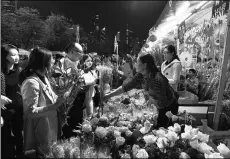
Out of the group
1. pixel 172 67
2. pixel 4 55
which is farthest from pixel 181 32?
pixel 4 55

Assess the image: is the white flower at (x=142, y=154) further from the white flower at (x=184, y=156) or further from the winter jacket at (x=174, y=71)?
the winter jacket at (x=174, y=71)

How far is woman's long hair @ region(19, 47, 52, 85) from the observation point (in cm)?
180

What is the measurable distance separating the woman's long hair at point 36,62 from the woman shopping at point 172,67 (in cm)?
171

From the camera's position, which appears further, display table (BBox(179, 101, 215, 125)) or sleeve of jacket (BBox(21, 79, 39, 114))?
display table (BBox(179, 101, 215, 125))

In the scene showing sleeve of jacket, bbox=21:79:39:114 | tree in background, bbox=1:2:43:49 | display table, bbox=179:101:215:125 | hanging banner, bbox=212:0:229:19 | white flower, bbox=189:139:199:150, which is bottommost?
display table, bbox=179:101:215:125

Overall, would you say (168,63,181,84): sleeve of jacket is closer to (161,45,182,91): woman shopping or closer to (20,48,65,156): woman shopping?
(161,45,182,91): woman shopping

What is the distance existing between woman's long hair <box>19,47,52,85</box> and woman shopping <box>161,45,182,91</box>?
1712mm

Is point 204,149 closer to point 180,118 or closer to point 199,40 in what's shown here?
point 180,118

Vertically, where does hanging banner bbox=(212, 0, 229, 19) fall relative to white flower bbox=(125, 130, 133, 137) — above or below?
above

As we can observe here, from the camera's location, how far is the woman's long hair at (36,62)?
5.91 ft

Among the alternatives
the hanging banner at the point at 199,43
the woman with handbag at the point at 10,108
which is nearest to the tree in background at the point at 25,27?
the hanging banner at the point at 199,43

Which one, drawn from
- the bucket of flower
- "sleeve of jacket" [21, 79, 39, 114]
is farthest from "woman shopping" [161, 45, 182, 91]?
"sleeve of jacket" [21, 79, 39, 114]

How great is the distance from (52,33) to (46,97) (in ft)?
104

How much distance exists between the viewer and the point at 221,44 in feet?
15.7
